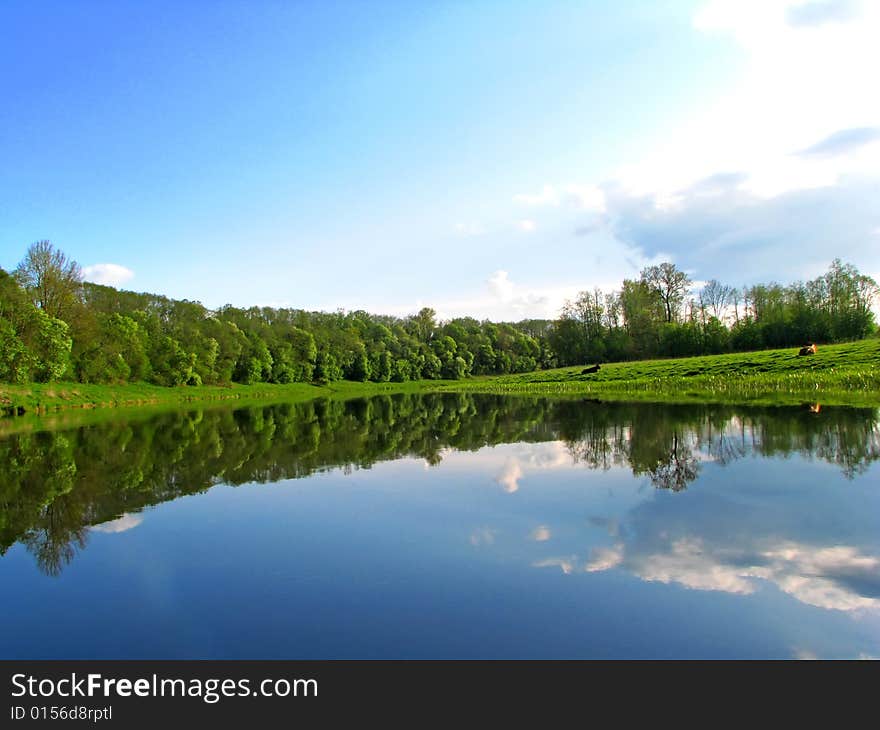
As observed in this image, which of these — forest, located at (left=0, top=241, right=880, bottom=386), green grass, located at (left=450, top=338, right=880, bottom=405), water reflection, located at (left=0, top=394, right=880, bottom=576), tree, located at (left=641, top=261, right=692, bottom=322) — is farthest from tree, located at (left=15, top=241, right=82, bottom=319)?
tree, located at (left=641, top=261, right=692, bottom=322)

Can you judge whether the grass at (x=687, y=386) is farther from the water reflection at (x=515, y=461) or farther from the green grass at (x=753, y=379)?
the water reflection at (x=515, y=461)

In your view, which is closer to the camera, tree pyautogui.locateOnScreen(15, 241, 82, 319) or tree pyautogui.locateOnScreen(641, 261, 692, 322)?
tree pyautogui.locateOnScreen(15, 241, 82, 319)

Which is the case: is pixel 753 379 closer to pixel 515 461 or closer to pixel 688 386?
pixel 688 386

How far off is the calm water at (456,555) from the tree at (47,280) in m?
51.4

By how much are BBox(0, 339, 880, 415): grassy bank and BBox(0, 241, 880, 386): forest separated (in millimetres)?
2891

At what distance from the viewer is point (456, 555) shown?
27.6ft

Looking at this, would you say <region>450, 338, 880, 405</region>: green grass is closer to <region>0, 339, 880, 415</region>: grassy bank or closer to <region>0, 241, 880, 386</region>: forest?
<region>0, 339, 880, 415</region>: grassy bank

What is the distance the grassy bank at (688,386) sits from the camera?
125 feet

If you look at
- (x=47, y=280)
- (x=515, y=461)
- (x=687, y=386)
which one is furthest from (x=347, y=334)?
(x=515, y=461)

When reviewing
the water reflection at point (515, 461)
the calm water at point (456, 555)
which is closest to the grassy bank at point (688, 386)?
the water reflection at point (515, 461)

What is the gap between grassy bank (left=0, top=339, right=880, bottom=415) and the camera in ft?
125

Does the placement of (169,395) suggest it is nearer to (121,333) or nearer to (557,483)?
(121,333)
